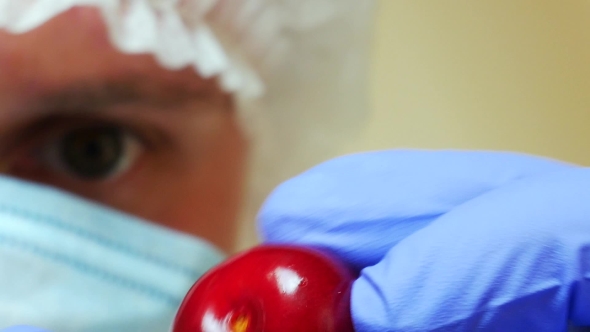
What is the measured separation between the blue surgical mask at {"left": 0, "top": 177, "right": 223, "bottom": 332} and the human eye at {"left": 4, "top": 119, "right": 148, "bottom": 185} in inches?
2.8

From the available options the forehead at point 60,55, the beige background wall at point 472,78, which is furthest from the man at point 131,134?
the beige background wall at point 472,78

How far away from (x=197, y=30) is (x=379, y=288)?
291mm

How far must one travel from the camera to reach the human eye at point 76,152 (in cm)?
55

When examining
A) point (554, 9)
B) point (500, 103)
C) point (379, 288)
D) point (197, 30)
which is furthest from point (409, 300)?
point (554, 9)

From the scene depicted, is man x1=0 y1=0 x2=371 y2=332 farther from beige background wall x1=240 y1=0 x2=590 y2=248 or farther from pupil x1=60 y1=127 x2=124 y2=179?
beige background wall x1=240 y1=0 x2=590 y2=248

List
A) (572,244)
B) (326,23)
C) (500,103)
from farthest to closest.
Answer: (500,103) < (326,23) < (572,244)

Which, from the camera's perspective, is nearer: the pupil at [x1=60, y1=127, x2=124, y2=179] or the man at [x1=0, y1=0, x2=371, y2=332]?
the man at [x1=0, y1=0, x2=371, y2=332]

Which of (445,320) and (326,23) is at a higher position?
(326,23)

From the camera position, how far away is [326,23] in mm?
633

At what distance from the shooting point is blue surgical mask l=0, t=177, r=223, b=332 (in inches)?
18.0

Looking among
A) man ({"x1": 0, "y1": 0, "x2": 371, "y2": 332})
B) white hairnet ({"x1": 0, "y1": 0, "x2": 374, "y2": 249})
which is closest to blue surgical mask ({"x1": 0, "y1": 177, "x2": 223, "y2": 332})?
man ({"x1": 0, "y1": 0, "x2": 371, "y2": 332})

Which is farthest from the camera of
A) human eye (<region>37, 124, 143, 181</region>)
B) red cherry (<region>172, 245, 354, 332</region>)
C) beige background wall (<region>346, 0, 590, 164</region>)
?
beige background wall (<region>346, 0, 590, 164</region>)

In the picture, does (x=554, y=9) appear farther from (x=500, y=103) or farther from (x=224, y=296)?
(x=224, y=296)

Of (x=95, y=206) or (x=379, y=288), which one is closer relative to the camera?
(x=379, y=288)
